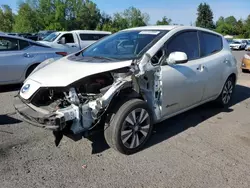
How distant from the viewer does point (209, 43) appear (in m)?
5.07

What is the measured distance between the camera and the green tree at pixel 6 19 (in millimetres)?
64062

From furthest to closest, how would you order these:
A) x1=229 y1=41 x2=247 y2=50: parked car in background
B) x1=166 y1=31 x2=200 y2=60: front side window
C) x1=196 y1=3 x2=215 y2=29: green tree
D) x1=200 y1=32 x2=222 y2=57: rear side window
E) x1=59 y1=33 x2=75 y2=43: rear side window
Answer: x1=196 y1=3 x2=215 y2=29: green tree → x1=229 y1=41 x2=247 y2=50: parked car in background → x1=59 y1=33 x2=75 y2=43: rear side window → x1=200 y1=32 x2=222 y2=57: rear side window → x1=166 y1=31 x2=200 y2=60: front side window

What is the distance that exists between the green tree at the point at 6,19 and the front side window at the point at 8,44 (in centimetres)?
6369

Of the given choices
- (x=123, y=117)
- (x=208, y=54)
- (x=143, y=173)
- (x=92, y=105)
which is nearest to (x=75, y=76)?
(x=92, y=105)

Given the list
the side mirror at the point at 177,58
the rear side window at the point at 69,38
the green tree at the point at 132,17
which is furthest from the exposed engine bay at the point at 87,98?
the green tree at the point at 132,17

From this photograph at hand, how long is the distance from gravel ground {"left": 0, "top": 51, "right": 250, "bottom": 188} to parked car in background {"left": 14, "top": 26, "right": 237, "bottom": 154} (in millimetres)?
328

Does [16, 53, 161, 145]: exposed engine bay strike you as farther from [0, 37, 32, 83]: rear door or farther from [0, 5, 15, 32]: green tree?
[0, 5, 15, 32]: green tree

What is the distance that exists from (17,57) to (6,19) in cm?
6614

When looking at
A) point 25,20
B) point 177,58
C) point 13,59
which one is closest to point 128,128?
A: point 177,58

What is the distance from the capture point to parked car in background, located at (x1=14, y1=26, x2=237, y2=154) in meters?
3.25

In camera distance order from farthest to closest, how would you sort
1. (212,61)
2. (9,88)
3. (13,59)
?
(9,88)
(13,59)
(212,61)

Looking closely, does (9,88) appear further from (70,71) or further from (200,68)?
(200,68)

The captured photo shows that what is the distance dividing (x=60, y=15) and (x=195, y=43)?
222 ft

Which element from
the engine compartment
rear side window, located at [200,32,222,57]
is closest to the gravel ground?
the engine compartment
